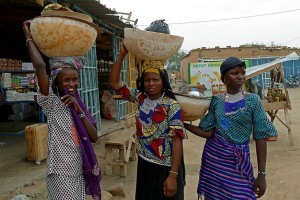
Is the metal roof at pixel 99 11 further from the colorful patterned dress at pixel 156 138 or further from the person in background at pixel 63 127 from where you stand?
the colorful patterned dress at pixel 156 138

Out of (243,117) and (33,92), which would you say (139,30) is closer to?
(243,117)

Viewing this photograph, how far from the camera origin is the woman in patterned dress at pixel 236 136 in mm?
2029

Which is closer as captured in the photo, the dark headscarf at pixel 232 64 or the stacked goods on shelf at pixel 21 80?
the dark headscarf at pixel 232 64

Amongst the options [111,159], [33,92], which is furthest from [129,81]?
[111,159]

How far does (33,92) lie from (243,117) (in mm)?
4462

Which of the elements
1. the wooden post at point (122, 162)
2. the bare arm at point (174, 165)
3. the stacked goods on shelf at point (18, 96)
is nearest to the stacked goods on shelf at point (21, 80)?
the stacked goods on shelf at point (18, 96)

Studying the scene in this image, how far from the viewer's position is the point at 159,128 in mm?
1950

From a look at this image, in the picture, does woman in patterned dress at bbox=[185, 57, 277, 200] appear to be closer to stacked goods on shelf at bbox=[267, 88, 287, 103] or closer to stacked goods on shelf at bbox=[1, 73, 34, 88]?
stacked goods on shelf at bbox=[1, 73, 34, 88]

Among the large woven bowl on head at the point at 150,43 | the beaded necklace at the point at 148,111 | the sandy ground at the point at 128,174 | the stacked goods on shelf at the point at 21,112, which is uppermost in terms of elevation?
the large woven bowl on head at the point at 150,43

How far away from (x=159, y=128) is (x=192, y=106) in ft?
0.93

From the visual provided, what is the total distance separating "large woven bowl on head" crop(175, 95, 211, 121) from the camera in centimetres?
204

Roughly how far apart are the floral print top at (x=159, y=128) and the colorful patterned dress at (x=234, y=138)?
33 cm

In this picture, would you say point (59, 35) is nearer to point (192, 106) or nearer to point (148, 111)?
point (148, 111)

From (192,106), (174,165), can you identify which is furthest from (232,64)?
(174,165)
